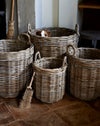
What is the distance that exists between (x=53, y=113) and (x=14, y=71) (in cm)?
54

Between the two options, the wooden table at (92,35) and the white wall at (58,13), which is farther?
the white wall at (58,13)

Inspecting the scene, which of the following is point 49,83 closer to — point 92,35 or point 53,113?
point 53,113

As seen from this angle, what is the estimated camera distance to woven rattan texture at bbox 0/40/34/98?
2.14 m

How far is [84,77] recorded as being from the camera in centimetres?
219

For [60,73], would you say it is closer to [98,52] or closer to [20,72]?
[20,72]

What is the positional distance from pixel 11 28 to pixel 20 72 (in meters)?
0.78

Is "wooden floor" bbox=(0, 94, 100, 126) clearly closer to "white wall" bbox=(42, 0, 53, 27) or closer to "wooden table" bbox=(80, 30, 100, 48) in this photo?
"wooden table" bbox=(80, 30, 100, 48)

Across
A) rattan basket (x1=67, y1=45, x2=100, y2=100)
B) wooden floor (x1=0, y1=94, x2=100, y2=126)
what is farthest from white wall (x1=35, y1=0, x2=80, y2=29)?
wooden floor (x1=0, y1=94, x2=100, y2=126)

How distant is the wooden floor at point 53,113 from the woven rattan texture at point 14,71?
11 centimetres

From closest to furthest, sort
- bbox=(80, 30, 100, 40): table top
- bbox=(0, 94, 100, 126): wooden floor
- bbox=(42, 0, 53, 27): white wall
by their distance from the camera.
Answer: bbox=(0, 94, 100, 126): wooden floor
bbox=(80, 30, 100, 40): table top
bbox=(42, 0, 53, 27): white wall

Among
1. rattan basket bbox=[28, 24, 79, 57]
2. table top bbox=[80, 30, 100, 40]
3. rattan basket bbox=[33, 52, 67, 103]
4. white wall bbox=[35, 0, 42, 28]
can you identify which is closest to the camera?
rattan basket bbox=[33, 52, 67, 103]

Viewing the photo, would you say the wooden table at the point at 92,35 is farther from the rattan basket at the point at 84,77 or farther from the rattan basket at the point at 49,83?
the rattan basket at the point at 49,83

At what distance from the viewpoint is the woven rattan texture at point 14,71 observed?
2141 millimetres

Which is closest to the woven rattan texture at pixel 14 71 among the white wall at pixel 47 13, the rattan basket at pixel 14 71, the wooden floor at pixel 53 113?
the rattan basket at pixel 14 71
